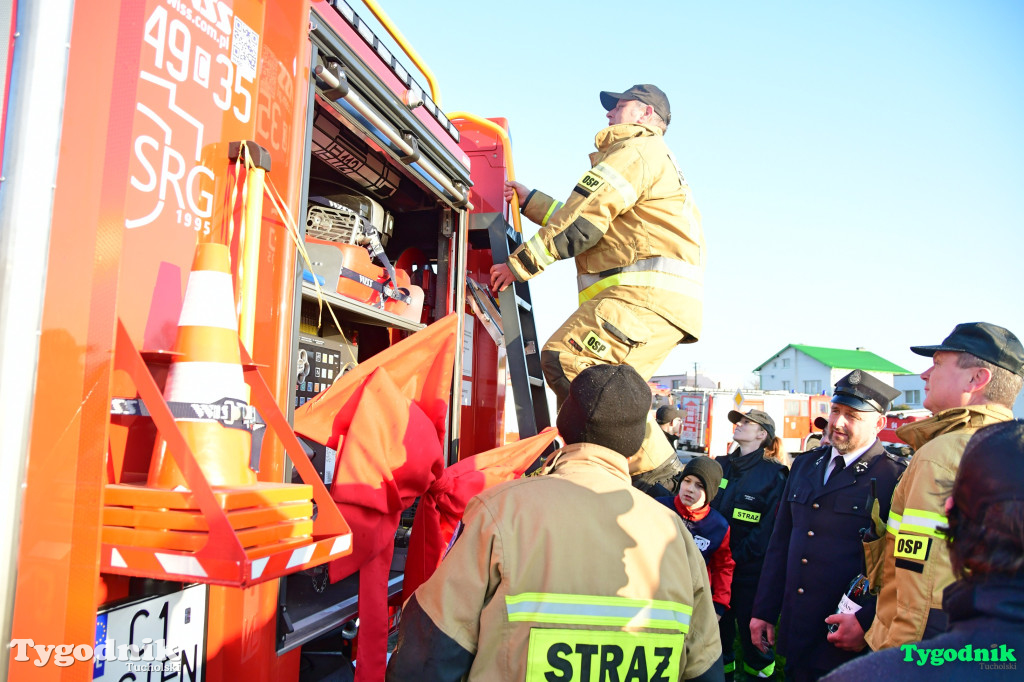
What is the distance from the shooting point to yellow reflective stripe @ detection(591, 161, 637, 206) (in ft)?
10.2

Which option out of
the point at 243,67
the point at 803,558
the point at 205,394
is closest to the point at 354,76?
the point at 243,67

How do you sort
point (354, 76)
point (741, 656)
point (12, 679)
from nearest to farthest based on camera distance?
point (12, 679), point (354, 76), point (741, 656)

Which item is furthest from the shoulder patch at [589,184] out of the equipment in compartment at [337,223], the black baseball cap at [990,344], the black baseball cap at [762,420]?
the black baseball cap at [762,420]

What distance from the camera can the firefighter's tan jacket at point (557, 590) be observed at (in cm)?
155

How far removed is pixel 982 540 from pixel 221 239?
1844 mm

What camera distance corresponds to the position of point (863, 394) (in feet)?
11.1

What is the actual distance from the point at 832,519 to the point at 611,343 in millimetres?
1391

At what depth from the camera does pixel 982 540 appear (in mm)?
1189

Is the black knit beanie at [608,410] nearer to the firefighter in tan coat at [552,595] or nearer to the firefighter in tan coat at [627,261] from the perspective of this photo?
the firefighter in tan coat at [552,595]

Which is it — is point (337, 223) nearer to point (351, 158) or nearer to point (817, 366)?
point (351, 158)

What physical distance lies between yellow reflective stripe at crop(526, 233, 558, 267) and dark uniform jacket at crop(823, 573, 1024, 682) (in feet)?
7.29

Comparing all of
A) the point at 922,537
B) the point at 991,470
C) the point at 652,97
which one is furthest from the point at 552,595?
the point at 652,97

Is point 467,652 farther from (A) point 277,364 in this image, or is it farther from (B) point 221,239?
(B) point 221,239

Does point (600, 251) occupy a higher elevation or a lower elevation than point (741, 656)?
higher
